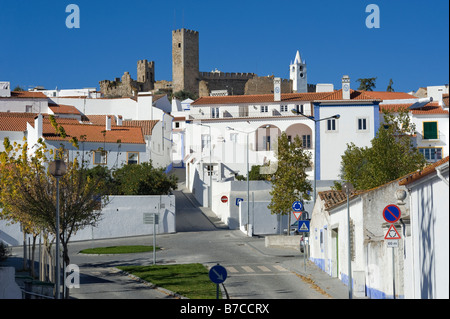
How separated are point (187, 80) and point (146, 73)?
11527mm

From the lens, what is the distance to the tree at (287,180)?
49.2m

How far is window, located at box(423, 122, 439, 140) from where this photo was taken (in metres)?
72.8

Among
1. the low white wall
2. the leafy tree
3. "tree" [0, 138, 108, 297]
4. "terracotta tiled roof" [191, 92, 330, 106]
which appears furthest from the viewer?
"terracotta tiled roof" [191, 92, 330, 106]

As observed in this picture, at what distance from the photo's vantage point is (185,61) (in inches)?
6127

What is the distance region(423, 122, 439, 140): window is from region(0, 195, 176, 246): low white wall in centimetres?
3090

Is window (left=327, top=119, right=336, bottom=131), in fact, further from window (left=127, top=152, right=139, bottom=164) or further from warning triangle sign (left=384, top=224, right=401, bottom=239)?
warning triangle sign (left=384, top=224, right=401, bottom=239)

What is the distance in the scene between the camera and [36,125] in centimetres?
6525

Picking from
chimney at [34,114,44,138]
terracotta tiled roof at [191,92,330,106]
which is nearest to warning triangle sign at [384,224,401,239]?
chimney at [34,114,44,138]

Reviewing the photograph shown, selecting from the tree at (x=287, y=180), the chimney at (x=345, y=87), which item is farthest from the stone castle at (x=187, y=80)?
the tree at (x=287, y=180)

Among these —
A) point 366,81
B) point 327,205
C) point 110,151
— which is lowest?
point 327,205

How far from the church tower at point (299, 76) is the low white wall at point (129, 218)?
3501 inches
